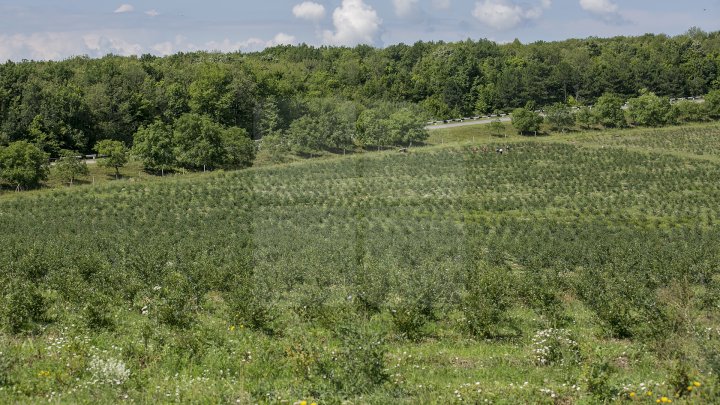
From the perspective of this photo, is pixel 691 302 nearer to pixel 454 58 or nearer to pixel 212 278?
pixel 212 278

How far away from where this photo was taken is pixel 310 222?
31.0 meters

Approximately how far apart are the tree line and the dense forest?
0.14 m

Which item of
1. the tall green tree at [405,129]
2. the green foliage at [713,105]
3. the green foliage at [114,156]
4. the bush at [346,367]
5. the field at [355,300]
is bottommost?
the field at [355,300]

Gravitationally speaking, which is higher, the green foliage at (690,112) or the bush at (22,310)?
the green foliage at (690,112)

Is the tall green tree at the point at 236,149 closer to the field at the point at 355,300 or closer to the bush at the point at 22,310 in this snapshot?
the field at the point at 355,300

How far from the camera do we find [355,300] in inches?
526

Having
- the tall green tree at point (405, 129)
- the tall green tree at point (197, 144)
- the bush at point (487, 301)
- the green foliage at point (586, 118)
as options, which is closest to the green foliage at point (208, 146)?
the tall green tree at point (197, 144)

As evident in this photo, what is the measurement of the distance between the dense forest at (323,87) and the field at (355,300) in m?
14.7

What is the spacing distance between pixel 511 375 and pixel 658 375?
6.77 ft

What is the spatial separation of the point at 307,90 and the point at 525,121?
2490cm

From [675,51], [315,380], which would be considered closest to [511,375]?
[315,380]

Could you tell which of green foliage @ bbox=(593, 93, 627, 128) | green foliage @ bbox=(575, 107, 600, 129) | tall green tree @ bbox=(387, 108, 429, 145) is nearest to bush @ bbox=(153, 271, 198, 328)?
tall green tree @ bbox=(387, 108, 429, 145)

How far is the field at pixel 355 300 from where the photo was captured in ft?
25.6

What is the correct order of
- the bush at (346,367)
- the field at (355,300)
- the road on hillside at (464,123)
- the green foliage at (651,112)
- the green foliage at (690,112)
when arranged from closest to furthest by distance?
the bush at (346,367) → the field at (355,300) → the road on hillside at (464,123) → the green foliage at (651,112) → the green foliage at (690,112)
